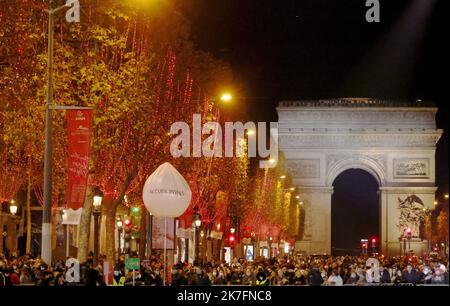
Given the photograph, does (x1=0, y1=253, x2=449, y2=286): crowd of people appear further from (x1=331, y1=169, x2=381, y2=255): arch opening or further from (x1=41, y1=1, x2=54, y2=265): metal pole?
(x1=331, y1=169, x2=381, y2=255): arch opening

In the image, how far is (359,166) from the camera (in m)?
112

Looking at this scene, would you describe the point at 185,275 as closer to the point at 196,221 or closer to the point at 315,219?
the point at 196,221

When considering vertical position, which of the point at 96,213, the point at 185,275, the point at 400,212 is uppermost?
the point at 400,212

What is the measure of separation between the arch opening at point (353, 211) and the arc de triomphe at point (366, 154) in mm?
26806

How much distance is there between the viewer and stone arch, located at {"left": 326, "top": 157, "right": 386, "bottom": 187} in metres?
110

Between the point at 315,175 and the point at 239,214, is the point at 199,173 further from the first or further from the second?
the point at 315,175

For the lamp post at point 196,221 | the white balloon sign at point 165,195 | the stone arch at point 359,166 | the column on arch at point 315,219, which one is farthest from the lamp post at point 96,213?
the stone arch at point 359,166

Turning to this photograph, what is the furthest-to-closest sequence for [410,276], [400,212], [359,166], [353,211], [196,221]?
[353,211] < [359,166] < [400,212] < [196,221] < [410,276]

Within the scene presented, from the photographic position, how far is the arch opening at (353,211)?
14000 centimetres

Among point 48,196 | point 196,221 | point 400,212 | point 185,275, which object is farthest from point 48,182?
point 400,212

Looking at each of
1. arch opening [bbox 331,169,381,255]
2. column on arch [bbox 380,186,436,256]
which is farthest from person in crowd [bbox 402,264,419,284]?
arch opening [bbox 331,169,381,255]

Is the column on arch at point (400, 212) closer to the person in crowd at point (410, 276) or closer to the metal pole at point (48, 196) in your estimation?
the person in crowd at point (410, 276)

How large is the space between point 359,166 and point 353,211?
112 ft
